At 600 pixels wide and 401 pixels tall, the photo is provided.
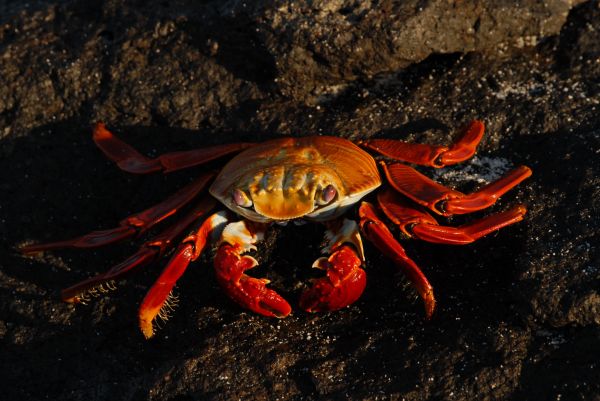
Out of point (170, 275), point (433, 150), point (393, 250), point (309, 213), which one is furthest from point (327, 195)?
point (170, 275)

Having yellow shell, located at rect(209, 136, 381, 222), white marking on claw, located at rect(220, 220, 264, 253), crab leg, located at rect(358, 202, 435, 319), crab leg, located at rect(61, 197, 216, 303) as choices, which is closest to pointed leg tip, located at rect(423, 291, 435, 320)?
crab leg, located at rect(358, 202, 435, 319)

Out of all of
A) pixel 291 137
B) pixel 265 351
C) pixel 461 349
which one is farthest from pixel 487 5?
pixel 265 351

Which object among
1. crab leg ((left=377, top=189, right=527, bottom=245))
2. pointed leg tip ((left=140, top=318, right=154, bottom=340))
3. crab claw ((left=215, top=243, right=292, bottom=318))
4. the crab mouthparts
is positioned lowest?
pointed leg tip ((left=140, top=318, right=154, bottom=340))

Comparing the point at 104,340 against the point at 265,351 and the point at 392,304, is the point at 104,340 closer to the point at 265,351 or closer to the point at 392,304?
the point at 265,351

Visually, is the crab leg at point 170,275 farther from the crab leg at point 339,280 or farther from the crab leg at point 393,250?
the crab leg at point 393,250

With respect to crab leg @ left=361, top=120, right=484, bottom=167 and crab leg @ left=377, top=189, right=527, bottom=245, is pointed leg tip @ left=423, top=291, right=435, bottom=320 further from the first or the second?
crab leg @ left=361, top=120, right=484, bottom=167
